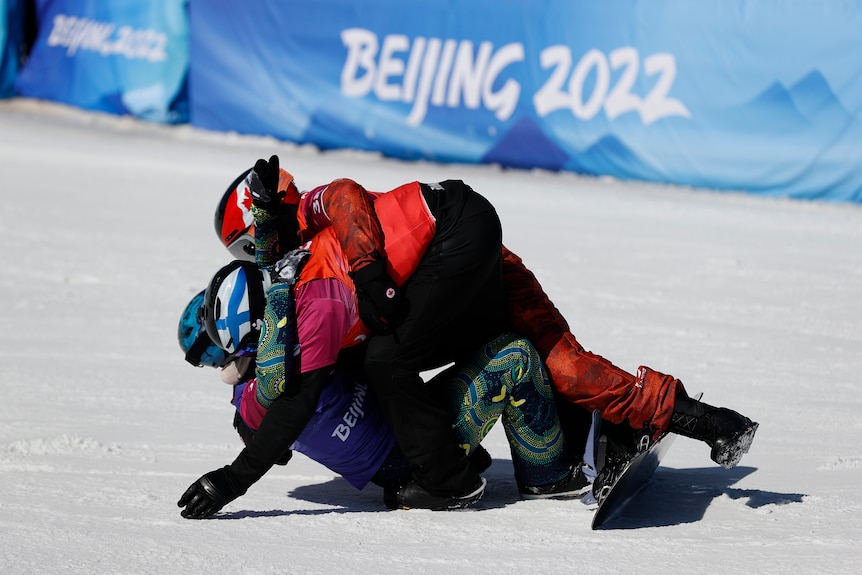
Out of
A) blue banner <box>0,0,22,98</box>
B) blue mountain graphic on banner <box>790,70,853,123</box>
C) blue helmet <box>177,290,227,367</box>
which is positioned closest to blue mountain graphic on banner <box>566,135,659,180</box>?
blue mountain graphic on banner <box>790,70,853,123</box>

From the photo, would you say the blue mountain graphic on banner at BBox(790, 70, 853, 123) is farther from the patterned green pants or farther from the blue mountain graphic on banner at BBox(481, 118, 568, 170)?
the patterned green pants

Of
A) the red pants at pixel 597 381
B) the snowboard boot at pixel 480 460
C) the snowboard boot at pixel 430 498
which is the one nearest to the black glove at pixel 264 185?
the red pants at pixel 597 381

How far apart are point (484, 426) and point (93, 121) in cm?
1488

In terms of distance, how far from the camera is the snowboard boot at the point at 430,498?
13.5 ft

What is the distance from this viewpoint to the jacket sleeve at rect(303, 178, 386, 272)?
3857 millimetres

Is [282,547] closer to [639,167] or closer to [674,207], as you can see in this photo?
[674,207]

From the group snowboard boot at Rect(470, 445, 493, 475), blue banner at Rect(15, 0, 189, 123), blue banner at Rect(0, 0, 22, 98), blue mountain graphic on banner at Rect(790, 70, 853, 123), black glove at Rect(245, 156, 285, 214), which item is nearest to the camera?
black glove at Rect(245, 156, 285, 214)

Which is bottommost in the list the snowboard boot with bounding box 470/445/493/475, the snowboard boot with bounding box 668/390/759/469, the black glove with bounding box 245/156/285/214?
the snowboard boot with bounding box 470/445/493/475

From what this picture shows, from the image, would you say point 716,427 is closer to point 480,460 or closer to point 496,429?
point 480,460

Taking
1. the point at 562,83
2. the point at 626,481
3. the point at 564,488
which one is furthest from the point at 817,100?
the point at 626,481

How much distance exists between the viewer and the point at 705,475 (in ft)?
14.9

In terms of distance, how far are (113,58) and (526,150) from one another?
751 centimetres

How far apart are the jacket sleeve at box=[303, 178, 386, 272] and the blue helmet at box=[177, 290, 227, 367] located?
1.76 feet

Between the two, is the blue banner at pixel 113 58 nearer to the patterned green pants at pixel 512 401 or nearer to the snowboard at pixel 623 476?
the patterned green pants at pixel 512 401
